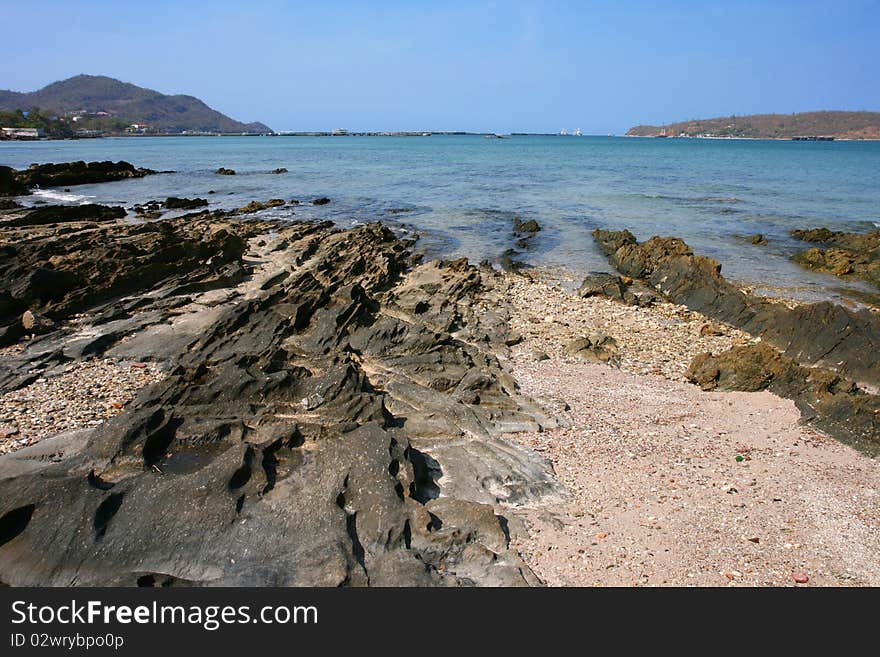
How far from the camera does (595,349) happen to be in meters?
14.6

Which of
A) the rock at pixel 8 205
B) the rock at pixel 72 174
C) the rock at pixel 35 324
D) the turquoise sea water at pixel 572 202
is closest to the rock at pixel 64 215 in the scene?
the rock at pixel 8 205

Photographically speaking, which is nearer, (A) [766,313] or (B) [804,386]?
(B) [804,386]

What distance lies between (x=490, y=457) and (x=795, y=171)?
90273 millimetres

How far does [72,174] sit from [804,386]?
66.2 metres

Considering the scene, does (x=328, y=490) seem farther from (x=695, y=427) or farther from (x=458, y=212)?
(x=458, y=212)

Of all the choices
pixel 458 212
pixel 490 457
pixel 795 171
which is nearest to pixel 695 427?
pixel 490 457

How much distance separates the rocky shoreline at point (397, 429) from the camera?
672 cm

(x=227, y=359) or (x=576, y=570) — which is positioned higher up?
(x=227, y=359)

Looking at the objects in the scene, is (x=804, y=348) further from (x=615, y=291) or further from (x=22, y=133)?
(x=22, y=133)

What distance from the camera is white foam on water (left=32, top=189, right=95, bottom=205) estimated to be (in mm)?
Answer: 41888

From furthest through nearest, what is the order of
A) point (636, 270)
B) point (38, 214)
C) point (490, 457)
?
1. point (38, 214)
2. point (636, 270)
3. point (490, 457)

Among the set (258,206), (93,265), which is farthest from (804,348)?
(258,206)

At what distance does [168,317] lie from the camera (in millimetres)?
15891

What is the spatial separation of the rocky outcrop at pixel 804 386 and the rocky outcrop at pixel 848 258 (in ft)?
50.7
